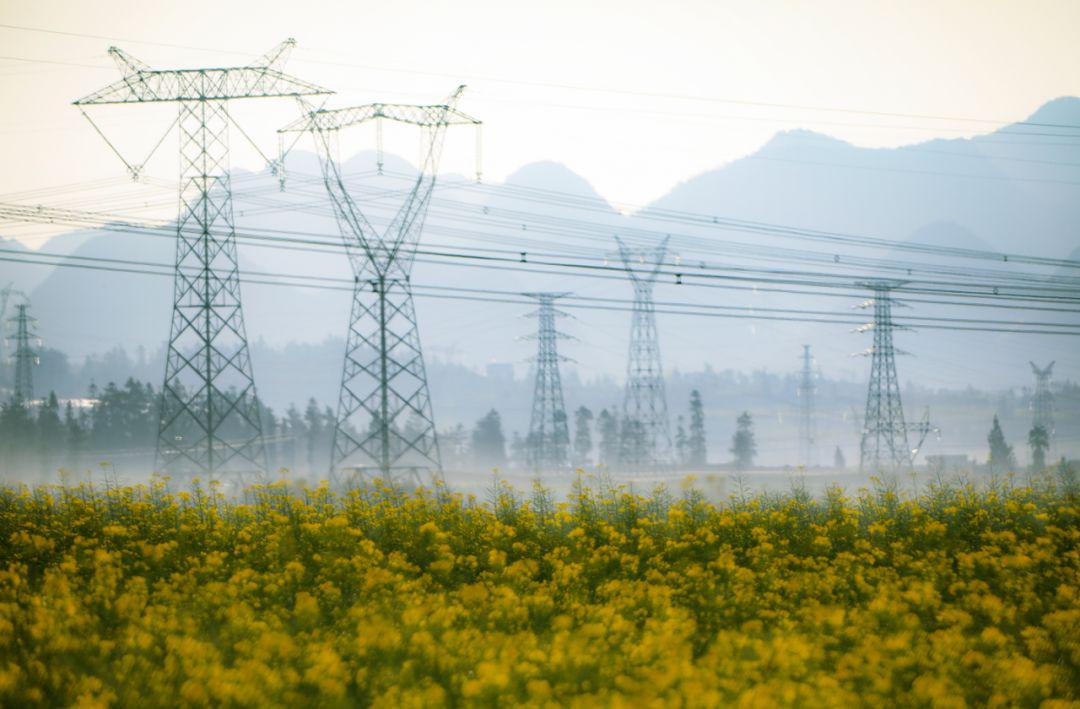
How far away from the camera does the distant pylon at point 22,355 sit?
5684cm

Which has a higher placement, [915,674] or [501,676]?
[501,676]

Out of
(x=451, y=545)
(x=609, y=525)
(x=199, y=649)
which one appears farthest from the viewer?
(x=609, y=525)

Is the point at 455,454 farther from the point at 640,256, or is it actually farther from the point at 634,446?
the point at 640,256

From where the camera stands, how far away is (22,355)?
190 ft

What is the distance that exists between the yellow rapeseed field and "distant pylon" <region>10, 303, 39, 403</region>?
4938cm

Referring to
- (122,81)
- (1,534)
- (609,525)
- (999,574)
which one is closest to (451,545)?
(609,525)

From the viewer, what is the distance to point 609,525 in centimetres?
1293

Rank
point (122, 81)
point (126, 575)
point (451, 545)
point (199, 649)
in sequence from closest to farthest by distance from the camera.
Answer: point (199, 649) < point (126, 575) < point (451, 545) < point (122, 81)

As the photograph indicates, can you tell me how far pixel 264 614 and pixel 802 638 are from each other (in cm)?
495

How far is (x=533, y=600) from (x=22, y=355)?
60114 mm

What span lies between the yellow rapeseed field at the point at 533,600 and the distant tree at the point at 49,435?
2196 inches

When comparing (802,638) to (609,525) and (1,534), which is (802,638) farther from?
(1,534)

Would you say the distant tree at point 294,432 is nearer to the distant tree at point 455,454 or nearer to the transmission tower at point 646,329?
the distant tree at point 455,454

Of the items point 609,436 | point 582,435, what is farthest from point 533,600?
point 582,435
